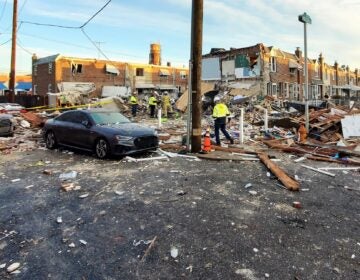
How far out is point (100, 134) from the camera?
10.1 metres

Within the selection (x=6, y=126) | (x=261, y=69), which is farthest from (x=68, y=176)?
(x=261, y=69)

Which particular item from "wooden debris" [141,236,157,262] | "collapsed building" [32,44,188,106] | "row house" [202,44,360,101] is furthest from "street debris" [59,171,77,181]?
"collapsed building" [32,44,188,106]

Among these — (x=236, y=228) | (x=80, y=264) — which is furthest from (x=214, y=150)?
(x=80, y=264)

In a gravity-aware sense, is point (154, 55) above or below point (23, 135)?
above

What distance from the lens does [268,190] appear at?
6785mm

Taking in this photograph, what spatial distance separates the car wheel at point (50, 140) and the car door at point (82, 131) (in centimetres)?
137

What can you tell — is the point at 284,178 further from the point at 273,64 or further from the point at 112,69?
the point at 112,69

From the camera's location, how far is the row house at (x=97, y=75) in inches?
1590

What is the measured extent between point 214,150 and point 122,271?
25.7ft

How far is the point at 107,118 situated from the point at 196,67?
339cm

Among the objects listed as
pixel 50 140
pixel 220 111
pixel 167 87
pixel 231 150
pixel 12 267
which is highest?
pixel 167 87

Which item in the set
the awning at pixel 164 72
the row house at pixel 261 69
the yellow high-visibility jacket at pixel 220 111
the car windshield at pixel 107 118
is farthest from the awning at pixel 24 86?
the yellow high-visibility jacket at pixel 220 111

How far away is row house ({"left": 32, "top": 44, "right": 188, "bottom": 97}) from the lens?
40375 millimetres

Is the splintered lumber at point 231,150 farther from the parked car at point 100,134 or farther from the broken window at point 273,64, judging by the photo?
the broken window at point 273,64
